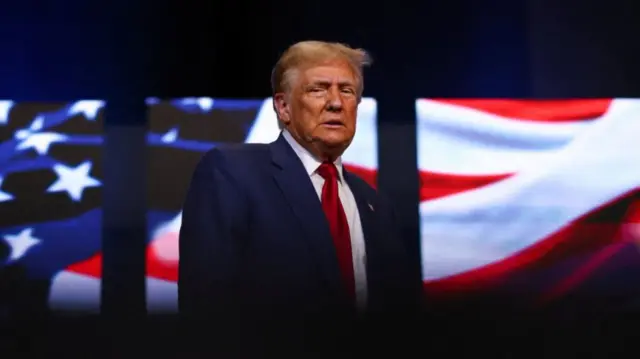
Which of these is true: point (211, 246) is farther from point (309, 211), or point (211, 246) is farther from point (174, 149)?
point (174, 149)

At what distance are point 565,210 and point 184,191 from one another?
1.17m

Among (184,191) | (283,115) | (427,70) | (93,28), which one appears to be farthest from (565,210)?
(93,28)

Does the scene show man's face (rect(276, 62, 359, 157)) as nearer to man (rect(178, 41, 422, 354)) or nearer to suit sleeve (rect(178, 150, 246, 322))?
man (rect(178, 41, 422, 354))

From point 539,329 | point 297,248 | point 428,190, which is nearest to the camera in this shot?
point 539,329

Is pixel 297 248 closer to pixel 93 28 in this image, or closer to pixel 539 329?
pixel 539 329

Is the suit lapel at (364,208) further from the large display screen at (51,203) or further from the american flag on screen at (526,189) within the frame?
the large display screen at (51,203)

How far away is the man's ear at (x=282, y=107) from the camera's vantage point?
1601 mm

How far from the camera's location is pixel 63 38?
221 centimetres

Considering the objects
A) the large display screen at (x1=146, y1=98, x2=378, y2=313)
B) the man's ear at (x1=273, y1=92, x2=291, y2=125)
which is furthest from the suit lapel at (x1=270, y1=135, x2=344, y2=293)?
the large display screen at (x1=146, y1=98, x2=378, y2=313)

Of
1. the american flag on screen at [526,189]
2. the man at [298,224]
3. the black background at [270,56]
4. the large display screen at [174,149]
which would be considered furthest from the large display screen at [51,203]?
the american flag on screen at [526,189]

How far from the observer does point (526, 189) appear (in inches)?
86.0

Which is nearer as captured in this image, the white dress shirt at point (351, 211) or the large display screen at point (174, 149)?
the white dress shirt at point (351, 211)

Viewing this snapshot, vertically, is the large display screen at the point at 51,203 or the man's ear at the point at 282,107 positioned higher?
the man's ear at the point at 282,107

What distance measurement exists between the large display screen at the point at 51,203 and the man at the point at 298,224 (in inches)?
29.8
